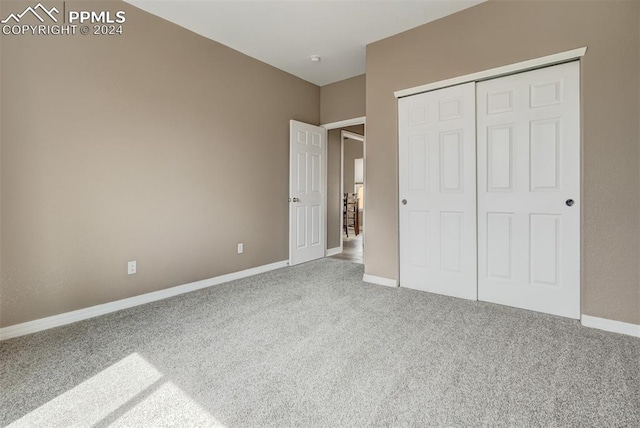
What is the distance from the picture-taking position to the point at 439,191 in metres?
3.03

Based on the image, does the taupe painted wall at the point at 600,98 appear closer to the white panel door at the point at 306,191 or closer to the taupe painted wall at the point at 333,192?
the white panel door at the point at 306,191

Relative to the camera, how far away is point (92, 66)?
251 centimetres

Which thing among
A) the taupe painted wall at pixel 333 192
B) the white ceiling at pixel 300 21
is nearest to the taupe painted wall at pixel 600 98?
the white ceiling at pixel 300 21

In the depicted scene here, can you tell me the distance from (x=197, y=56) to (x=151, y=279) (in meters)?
2.34

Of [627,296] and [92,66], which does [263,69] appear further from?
[627,296]

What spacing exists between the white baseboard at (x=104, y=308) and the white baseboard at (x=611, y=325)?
3.27m

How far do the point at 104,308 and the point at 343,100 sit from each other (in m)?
3.87

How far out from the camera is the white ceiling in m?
2.74

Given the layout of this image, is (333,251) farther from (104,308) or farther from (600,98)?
(600,98)

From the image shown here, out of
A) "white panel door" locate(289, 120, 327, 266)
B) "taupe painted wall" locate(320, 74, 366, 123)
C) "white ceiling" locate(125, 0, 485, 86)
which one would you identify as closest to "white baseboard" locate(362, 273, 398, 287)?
"white panel door" locate(289, 120, 327, 266)

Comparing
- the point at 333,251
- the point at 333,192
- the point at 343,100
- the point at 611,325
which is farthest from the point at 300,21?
the point at 611,325

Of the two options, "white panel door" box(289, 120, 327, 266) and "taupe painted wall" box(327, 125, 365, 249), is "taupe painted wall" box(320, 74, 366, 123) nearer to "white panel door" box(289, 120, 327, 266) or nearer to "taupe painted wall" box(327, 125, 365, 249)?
"white panel door" box(289, 120, 327, 266)

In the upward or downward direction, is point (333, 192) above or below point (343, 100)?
below

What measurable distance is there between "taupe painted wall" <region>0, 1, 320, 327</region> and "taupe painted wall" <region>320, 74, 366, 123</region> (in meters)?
1.06
